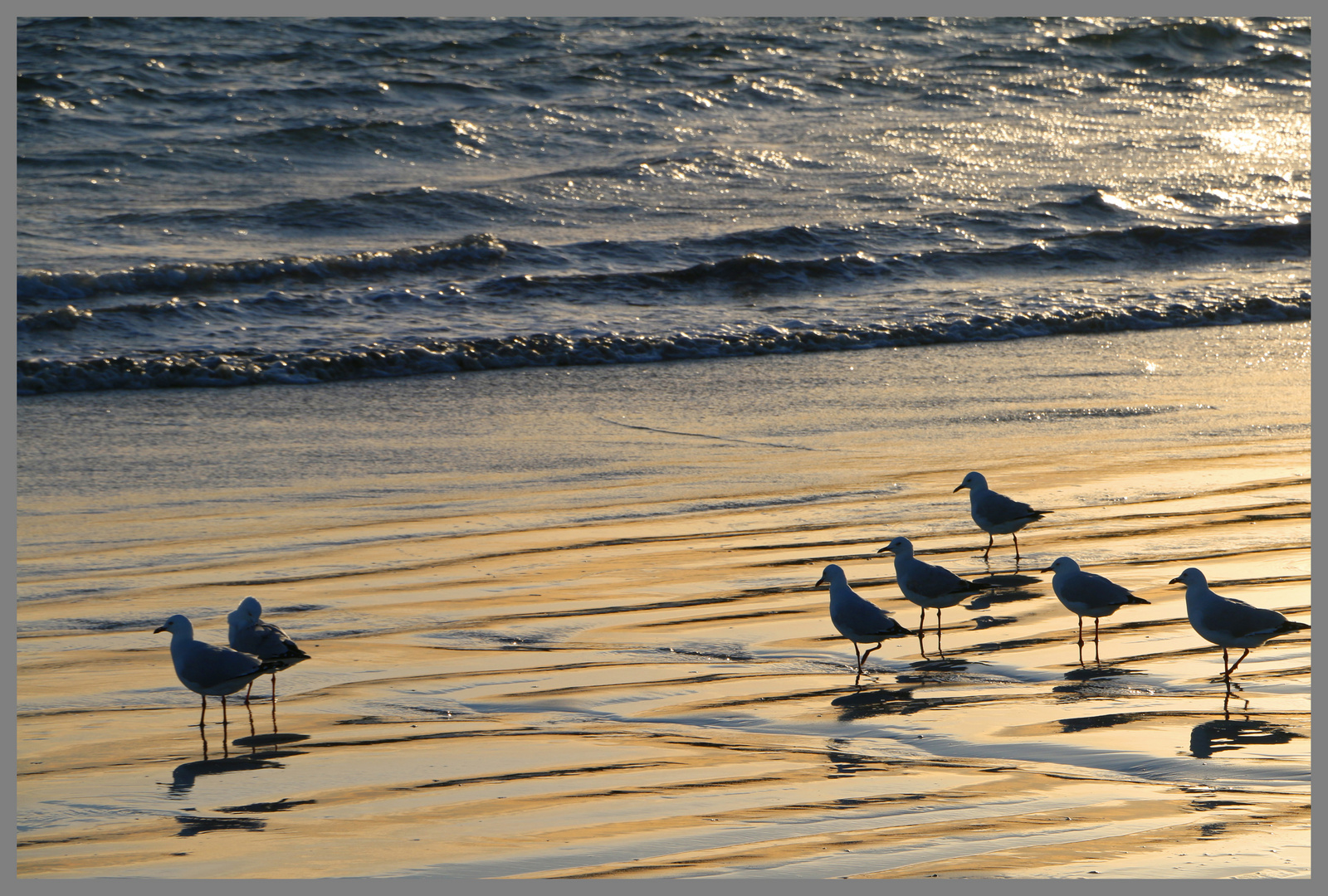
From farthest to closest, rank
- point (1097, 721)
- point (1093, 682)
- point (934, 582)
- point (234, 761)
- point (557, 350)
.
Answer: point (557, 350)
point (934, 582)
point (1093, 682)
point (1097, 721)
point (234, 761)

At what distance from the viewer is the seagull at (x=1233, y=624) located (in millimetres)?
5164

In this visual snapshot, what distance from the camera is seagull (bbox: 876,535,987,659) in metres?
5.77

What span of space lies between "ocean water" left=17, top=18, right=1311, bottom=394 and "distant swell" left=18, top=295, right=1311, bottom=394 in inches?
1.4

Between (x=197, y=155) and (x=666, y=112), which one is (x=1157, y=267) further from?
(x=197, y=155)

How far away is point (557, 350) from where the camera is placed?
12.4 metres

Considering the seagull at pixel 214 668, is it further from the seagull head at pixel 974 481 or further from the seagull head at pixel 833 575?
the seagull head at pixel 974 481

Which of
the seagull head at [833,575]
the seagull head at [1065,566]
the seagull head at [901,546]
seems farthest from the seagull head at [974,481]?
the seagull head at [833,575]

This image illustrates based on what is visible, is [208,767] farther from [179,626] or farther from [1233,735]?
[1233,735]

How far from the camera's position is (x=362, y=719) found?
4898 mm

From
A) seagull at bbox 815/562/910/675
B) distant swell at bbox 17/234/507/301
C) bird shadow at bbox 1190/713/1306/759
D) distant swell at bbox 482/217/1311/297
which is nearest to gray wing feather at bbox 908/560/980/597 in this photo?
seagull at bbox 815/562/910/675

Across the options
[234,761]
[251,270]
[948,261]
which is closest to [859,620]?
[234,761]

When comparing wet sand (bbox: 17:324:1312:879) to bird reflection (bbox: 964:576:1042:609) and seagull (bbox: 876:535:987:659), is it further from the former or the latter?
seagull (bbox: 876:535:987:659)

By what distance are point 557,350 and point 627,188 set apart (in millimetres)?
8210

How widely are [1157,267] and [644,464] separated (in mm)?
10874
